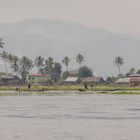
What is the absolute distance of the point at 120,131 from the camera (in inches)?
1388

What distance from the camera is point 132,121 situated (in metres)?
43.2

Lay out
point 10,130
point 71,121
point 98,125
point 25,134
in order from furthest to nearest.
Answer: point 71,121
point 98,125
point 10,130
point 25,134

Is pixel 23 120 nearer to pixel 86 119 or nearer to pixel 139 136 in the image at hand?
pixel 86 119

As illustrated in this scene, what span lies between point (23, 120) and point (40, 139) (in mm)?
13521

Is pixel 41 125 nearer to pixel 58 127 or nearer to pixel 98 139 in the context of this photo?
pixel 58 127

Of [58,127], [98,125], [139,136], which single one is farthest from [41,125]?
[139,136]

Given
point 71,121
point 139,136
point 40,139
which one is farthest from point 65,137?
point 71,121

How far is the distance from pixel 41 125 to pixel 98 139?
31.7 ft

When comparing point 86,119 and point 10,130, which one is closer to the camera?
point 10,130

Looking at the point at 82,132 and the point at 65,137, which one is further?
the point at 82,132

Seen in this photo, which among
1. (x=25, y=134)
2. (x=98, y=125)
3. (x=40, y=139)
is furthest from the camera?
(x=98, y=125)

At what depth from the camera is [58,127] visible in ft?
125

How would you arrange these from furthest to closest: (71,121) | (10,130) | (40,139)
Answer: (71,121), (10,130), (40,139)

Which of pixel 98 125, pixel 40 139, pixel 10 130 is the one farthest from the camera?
pixel 98 125
